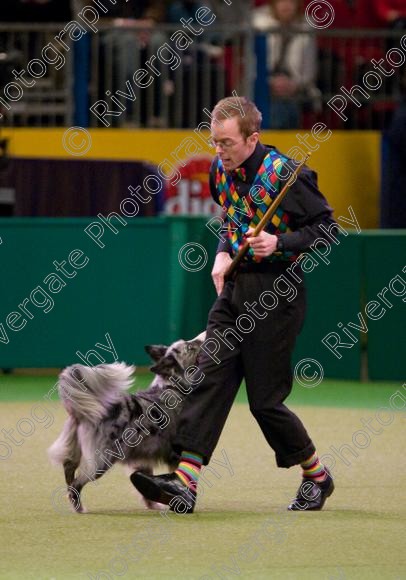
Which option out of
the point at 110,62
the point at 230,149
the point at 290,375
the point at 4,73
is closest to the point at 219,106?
the point at 230,149

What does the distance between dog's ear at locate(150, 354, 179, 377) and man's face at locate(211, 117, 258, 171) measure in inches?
41.3

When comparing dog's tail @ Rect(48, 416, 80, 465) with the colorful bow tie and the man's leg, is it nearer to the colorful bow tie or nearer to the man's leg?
the man's leg

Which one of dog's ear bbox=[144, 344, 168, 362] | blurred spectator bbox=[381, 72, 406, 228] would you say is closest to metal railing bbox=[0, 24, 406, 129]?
blurred spectator bbox=[381, 72, 406, 228]

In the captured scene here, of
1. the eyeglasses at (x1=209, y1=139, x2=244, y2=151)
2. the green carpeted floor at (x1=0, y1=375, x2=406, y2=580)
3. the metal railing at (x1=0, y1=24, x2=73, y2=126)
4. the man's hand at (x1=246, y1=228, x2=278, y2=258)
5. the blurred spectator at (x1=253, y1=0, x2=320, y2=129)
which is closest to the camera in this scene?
the green carpeted floor at (x1=0, y1=375, x2=406, y2=580)

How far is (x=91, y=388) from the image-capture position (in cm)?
701

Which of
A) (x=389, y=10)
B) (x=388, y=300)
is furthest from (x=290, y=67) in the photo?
(x=388, y=300)

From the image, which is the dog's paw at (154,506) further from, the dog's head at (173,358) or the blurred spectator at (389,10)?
the blurred spectator at (389,10)

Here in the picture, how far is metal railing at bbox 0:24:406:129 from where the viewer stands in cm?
1478

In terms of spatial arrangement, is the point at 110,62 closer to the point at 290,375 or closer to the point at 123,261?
the point at 123,261

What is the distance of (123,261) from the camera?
1243 centimetres

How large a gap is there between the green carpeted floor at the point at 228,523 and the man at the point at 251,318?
1.02ft

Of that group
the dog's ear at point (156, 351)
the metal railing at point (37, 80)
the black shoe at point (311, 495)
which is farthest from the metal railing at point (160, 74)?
the black shoe at point (311, 495)

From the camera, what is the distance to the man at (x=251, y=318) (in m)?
6.96

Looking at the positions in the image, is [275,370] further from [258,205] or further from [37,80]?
[37,80]
